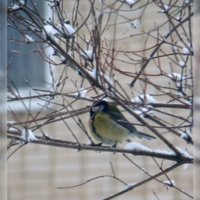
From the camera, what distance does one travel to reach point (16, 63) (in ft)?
16.1

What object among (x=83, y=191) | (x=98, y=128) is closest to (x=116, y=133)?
(x=98, y=128)

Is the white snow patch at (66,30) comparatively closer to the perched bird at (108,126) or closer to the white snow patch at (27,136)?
the white snow patch at (27,136)

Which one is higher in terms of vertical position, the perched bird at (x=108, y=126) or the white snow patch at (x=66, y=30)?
the white snow patch at (x=66, y=30)

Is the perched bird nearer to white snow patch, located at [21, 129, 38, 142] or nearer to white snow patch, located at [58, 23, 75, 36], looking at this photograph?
white snow patch, located at [58, 23, 75, 36]

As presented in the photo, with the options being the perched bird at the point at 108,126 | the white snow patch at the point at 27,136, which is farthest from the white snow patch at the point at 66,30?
the perched bird at the point at 108,126

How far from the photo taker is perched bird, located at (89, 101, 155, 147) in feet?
10.7

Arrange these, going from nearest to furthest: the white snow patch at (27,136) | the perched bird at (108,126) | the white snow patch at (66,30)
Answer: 1. the white snow patch at (27,136)
2. the white snow patch at (66,30)
3. the perched bird at (108,126)

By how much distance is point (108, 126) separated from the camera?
3281 mm

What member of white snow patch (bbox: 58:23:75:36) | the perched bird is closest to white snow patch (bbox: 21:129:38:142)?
white snow patch (bbox: 58:23:75:36)

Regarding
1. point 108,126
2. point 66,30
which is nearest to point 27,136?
point 66,30

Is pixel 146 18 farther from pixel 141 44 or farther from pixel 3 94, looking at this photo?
pixel 3 94

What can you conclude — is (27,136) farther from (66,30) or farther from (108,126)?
(108,126)

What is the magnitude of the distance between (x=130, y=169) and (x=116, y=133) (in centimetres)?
176

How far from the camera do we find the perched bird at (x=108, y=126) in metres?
3.25
